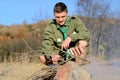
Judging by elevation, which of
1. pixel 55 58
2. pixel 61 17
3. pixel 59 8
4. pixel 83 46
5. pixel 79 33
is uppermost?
pixel 59 8

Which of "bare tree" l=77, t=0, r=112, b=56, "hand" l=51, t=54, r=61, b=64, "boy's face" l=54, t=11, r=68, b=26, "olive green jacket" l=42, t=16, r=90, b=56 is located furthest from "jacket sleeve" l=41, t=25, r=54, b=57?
"bare tree" l=77, t=0, r=112, b=56

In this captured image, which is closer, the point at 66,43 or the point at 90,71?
the point at 66,43

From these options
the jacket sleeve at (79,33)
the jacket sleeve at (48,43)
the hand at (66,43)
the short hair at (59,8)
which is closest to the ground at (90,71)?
the jacket sleeve at (48,43)

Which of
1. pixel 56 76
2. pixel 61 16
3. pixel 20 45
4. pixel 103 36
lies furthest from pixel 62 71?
pixel 20 45

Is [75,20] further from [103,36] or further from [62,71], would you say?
[103,36]

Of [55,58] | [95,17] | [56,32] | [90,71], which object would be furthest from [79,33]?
[95,17]

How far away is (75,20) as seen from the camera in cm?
677

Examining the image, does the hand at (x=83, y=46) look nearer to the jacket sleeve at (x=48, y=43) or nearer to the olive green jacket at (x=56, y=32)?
the olive green jacket at (x=56, y=32)

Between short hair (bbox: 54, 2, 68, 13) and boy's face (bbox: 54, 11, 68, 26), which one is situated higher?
short hair (bbox: 54, 2, 68, 13)

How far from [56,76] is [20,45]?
1127 inches

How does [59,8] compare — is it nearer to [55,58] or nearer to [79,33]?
[79,33]

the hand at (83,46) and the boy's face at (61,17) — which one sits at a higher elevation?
the boy's face at (61,17)

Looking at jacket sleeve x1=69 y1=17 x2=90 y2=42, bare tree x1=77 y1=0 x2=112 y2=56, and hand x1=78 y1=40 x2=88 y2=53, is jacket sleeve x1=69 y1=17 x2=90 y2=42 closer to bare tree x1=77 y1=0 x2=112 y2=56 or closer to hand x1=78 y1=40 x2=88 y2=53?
hand x1=78 y1=40 x2=88 y2=53

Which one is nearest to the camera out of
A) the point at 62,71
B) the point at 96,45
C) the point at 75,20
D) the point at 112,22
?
the point at 62,71
